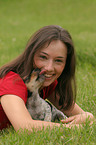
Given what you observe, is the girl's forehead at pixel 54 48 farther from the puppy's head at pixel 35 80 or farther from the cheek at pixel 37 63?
the puppy's head at pixel 35 80

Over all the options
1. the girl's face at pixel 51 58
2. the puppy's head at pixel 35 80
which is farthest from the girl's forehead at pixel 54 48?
the puppy's head at pixel 35 80

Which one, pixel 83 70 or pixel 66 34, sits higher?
pixel 66 34

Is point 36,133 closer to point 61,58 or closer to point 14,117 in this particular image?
point 14,117

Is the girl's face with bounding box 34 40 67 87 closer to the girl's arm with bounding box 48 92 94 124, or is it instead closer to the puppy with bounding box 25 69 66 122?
the puppy with bounding box 25 69 66 122

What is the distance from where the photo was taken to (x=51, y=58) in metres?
2.53

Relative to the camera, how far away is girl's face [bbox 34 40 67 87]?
2.52 metres

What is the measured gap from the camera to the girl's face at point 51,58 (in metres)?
2.52

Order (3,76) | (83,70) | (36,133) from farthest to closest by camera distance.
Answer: (83,70) < (3,76) < (36,133)

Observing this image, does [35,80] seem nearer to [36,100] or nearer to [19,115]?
[36,100]

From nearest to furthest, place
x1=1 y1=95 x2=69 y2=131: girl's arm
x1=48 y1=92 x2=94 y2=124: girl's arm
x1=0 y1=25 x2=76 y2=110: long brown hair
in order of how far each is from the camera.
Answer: x1=1 y1=95 x2=69 y2=131: girl's arm → x1=48 y1=92 x2=94 y2=124: girl's arm → x1=0 y1=25 x2=76 y2=110: long brown hair

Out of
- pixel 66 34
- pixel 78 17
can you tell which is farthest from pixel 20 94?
pixel 78 17

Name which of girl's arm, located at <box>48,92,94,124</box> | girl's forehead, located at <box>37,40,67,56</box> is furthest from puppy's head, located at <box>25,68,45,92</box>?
girl's arm, located at <box>48,92,94,124</box>

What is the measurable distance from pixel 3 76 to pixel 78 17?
20.2 metres

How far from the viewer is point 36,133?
7.29 feet
